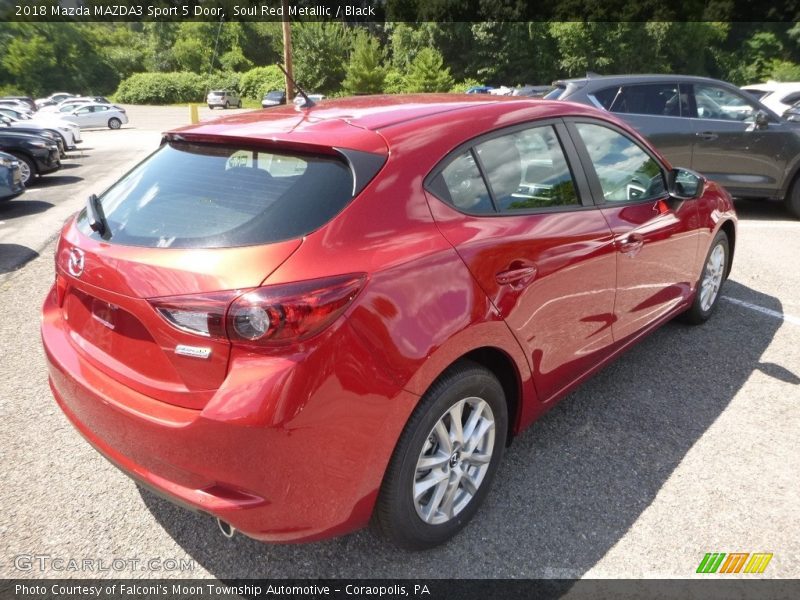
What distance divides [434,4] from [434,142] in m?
59.4

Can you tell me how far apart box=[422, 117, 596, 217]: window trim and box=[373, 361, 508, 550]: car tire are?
65 centimetres

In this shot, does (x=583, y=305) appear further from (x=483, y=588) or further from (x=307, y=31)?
(x=307, y=31)

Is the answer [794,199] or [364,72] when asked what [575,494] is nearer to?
[794,199]

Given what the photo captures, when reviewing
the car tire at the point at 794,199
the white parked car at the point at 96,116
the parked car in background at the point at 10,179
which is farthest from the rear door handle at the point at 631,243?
the white parked car at the point at 96,116

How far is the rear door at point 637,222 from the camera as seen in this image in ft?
9.70

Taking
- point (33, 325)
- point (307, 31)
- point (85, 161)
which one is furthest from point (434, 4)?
point (33, 325)

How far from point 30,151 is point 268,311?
12.6 m

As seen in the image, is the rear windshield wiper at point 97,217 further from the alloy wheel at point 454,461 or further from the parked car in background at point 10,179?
the parked car in background at point 10,179

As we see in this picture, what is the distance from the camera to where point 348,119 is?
2.33 metres

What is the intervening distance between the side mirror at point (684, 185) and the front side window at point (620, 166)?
5 cm

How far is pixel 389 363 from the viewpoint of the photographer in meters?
1.86

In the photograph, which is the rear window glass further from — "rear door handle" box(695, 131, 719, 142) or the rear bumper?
"rear door handle" box(695, 131, 719, 142)

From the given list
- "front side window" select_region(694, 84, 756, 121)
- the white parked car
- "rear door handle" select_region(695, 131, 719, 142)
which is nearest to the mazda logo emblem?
"rear door handle" select_region(695, 131, 719, 142)

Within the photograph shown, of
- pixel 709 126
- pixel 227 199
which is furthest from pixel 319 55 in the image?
pixel 227 199
